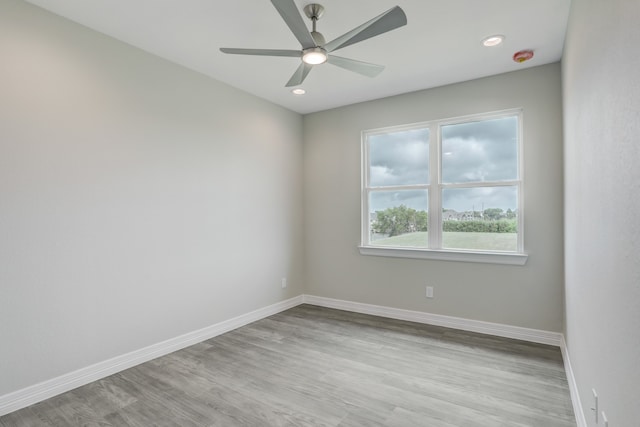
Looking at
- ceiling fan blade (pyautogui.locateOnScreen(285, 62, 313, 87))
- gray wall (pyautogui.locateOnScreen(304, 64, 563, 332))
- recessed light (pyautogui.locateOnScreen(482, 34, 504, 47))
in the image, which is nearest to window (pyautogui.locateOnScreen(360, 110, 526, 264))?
gray wall (pyautogui.locateOnScreen(304, 64, 563, 332))

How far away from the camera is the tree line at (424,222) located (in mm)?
3533

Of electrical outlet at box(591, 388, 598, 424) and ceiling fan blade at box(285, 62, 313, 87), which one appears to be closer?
electrical outlet at box(591, 388, 598, 424)

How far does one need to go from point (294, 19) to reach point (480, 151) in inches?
101

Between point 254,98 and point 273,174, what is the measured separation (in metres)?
0.93

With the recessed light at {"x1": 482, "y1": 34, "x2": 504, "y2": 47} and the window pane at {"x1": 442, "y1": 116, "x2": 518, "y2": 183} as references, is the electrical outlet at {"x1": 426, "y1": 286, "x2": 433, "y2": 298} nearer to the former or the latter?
the window pane at {"x1": 442, "y1": 116, "x2": 518, "y2": 183}

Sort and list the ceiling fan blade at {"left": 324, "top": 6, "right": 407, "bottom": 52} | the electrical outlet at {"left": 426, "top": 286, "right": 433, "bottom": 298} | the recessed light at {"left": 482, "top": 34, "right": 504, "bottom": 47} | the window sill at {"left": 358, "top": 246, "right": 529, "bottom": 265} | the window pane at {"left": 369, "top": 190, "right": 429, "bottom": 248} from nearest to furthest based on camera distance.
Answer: the ceiling fan blade at {"left": 324, "top": 6, "right": 407, "bottom": 52}, the recessed light at {"left": 482, "top": 34, "right": 504, "bottom": 47}, the window sill at {"left": 358, "top": 246, "right": 529, "bottom": 265}, the electrical outlet at {"left": 426, "top": 286, "right": 433, "bottom": 298}, the window pane at {"left": 369, "top": 190, "right": 429, "bottom": 248}

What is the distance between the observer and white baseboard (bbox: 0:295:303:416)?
225cm

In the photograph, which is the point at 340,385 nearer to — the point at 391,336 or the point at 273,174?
the point at 391,336

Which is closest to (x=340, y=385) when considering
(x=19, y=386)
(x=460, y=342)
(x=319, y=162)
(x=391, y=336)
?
(x=391, y=336)

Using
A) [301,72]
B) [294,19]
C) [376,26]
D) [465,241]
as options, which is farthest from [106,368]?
[465,241]

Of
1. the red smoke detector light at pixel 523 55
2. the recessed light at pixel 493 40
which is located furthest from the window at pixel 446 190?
the recessed light at pixel 493 40

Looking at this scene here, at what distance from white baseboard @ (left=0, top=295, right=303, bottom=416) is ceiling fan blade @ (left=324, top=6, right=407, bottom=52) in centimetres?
282

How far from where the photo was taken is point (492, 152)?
3594mm

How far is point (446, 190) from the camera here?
3.86m
